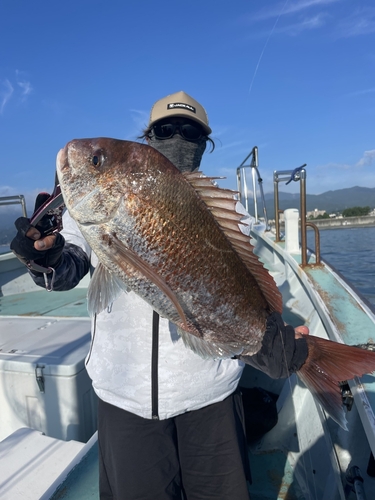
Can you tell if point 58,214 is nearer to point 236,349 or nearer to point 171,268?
point 171,268

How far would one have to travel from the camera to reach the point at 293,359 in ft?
6.06

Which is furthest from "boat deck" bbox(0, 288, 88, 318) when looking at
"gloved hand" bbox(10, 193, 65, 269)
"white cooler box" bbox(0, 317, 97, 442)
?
"gloved hand" bbox(10, 193, 65, 269)

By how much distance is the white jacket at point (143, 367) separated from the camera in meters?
1.93

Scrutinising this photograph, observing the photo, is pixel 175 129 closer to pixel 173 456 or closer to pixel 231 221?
pixel 231 221

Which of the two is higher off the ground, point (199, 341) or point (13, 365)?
point (199, 341)

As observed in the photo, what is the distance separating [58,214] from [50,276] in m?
0.33

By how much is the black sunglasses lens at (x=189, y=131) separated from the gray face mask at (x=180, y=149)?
3cm

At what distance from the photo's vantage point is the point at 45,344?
3469 millimetres

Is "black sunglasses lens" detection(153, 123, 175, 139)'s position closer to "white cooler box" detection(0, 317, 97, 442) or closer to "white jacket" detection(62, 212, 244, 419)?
"white jacket" detection(62, 212, 244, 419)

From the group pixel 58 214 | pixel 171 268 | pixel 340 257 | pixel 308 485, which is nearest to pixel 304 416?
pixel 308 485

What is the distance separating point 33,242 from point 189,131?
4.20 feet

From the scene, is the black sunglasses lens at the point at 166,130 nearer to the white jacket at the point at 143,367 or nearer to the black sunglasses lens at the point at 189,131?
the black sunglasses lens at the point at 189,131

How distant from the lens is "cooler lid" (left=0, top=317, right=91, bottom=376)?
9.87ft

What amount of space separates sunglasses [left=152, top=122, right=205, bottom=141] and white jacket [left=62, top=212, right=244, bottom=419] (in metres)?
1.11
